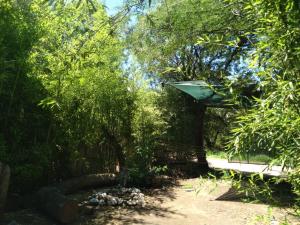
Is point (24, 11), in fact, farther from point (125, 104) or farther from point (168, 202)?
point (168, 202)

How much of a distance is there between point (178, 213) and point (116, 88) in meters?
3.08

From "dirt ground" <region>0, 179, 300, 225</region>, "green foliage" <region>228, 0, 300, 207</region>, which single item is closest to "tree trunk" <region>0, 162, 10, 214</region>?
"dirt ground" <region>0, 179, 300, 225</region>

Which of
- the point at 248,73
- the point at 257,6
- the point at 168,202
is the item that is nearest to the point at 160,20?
the point at 168,202

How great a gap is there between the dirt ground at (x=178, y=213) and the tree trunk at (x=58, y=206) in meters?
0.11

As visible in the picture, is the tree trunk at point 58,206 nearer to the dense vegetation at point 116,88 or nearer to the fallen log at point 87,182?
the dense vegetation at point 116,88

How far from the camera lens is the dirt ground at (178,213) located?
210 inches

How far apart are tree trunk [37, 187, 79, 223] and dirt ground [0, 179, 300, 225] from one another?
0.11 m

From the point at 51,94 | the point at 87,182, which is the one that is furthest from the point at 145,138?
the point at 51,94

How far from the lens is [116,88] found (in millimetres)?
7961

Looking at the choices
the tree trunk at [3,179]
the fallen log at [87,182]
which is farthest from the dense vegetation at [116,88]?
the tree trunk at [3,179]

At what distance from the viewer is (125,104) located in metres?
8.50

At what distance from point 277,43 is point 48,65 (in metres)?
5.46

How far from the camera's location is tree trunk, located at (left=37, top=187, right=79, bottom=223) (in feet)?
17.0

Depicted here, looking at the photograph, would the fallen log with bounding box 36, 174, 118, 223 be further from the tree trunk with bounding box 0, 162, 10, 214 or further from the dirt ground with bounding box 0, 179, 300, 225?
the tree trunk with bounding box 0, 162, 10, 214
